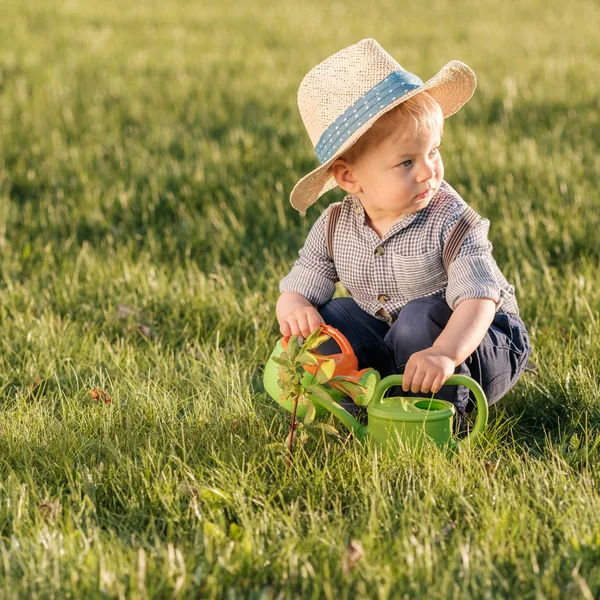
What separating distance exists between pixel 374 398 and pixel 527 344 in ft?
2.37

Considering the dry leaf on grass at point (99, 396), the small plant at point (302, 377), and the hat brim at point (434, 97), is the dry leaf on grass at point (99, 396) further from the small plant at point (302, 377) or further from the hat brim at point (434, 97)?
the hat brim at point (434, 97)

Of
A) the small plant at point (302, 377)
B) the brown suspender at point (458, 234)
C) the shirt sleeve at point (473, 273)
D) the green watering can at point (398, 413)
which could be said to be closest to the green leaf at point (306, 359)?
the small plant at point (302, 377)

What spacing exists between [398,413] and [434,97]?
1.16 metres

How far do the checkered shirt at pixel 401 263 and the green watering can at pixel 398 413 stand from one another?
342 mm

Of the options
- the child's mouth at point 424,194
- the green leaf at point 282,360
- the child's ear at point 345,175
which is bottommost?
the green leaf at point 282,360

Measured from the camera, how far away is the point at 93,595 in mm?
2092

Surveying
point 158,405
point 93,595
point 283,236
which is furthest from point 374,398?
point 283,236

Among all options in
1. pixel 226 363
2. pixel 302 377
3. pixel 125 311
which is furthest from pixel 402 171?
pixel 125 311

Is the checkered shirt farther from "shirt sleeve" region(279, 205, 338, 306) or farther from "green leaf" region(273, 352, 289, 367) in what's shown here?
"green leaf" region(273, 352, 289, 367)

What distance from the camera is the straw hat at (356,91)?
2.94 metres

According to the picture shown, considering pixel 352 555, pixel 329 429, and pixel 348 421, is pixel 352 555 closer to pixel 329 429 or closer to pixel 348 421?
pixel 329 429

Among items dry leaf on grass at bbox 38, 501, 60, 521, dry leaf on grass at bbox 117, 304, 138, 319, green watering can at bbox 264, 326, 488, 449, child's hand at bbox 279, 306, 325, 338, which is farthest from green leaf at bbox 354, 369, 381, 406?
dry leaf on grass at bbox 117, 304, 138, 319

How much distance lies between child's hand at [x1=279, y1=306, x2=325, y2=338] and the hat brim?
0.42 m

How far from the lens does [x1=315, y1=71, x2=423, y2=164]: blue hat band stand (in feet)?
9.61
